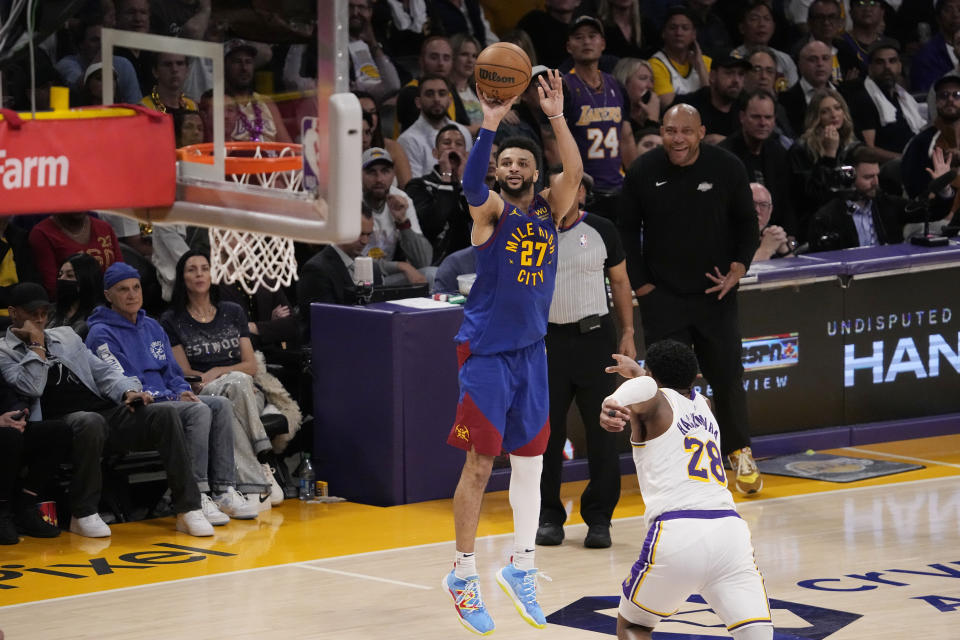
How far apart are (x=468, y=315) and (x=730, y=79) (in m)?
6.96

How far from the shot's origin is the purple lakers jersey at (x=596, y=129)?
12.5 m

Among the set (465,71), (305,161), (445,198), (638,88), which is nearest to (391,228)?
(445,198)

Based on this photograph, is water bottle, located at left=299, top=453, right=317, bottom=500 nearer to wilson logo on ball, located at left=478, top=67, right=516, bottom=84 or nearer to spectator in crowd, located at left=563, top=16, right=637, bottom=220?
spectator in crowd, located at left=563, top=16, right=637, bottom=220

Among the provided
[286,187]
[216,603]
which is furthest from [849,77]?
[286,187]

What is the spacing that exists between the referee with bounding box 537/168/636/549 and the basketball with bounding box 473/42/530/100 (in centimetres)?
185

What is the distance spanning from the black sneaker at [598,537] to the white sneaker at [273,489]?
2.18 metres

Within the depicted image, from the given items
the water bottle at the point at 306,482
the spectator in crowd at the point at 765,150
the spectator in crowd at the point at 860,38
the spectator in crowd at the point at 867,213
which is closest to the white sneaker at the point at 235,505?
the water bottle at the point at 306,482

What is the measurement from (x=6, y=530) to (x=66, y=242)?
1839 millimetres

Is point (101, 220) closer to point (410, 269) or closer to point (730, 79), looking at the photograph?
point (410, 269)

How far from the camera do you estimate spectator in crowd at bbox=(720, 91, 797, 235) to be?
1267 centimetres

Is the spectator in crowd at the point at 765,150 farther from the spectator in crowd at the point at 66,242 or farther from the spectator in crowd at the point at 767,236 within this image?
the spectator in crowd at the point at 66,242

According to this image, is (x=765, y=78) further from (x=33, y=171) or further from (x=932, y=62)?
(x=33, y=171)

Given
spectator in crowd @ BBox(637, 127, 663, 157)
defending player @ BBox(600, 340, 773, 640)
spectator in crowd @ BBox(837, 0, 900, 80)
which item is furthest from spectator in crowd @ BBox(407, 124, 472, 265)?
spectator in crowd @ BBox(837, 0, 900, 80)

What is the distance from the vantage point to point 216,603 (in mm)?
7871
